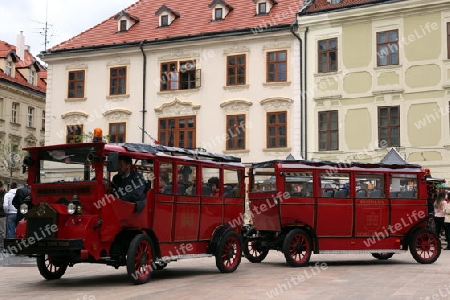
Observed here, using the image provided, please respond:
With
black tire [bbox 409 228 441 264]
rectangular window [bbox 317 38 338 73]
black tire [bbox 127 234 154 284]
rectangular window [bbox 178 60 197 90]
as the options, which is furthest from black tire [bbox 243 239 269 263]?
rectangular window [bbox 178 60 197 90]

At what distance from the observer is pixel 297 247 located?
1462 centimetres

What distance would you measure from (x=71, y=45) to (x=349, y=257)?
2264 centimetres

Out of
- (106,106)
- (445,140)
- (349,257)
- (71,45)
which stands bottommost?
(349,257)

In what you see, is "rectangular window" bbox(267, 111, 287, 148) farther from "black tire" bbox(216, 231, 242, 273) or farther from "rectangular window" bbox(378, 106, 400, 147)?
"black tire" bbox(216, 231, 242, 273)

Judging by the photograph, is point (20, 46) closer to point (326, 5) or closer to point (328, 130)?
point (326, 5)

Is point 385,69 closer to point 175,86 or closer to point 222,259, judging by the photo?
point 175,86

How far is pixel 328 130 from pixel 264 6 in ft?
23.4

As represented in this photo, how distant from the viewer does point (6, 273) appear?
13.4 metres

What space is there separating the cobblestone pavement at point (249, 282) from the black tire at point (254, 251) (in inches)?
8.2

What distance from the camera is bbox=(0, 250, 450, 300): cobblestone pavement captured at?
9945 mm

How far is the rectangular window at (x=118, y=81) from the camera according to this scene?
34000mm

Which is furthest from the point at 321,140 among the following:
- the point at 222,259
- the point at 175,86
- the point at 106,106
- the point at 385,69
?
the point at 222,259

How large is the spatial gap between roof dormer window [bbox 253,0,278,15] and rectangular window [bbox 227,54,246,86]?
8.38 feet

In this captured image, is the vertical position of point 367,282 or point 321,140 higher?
point 321,140
